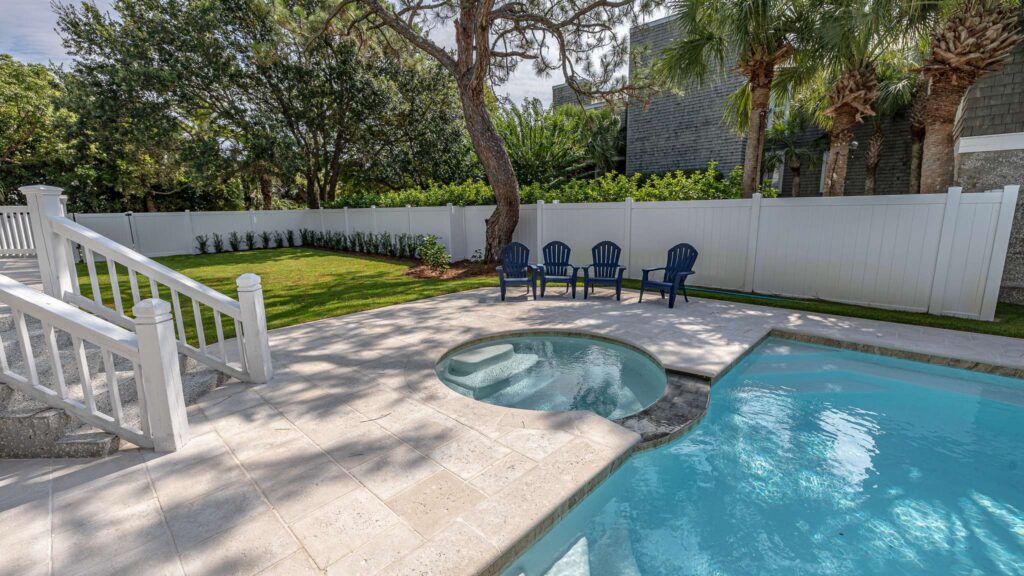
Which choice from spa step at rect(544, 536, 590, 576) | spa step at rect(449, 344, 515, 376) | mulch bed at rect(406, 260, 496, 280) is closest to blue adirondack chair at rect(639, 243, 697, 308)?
spa step at rect(449, 344, 515, 376)

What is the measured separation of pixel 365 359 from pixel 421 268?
5753 millimetres

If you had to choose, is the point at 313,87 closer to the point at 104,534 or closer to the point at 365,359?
the point at 365,359

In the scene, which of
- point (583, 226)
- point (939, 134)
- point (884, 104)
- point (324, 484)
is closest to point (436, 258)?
point (583, 226)

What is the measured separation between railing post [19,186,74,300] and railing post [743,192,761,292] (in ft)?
26.8

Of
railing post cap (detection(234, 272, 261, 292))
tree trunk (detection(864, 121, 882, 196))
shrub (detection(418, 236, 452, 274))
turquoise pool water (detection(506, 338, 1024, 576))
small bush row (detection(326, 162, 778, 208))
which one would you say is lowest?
turquoise pool water (detection(506, 338, 1024, 576))

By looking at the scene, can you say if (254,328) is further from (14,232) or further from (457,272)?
(14,232)

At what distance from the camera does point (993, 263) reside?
5051 mm

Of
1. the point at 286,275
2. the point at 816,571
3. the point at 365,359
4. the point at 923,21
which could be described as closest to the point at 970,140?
the point at 923,21

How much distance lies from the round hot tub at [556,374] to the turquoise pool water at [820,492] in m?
0.67

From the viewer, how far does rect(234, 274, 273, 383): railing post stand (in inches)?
129

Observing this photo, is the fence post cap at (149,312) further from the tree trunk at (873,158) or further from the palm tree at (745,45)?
the tree trunk at (873,158)

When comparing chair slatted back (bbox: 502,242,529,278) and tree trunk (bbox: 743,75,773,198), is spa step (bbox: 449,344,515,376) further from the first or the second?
tree trunk (bbox: 743,75,773,198)

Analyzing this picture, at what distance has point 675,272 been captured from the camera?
635 centimetres

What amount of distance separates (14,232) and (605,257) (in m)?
12.8
